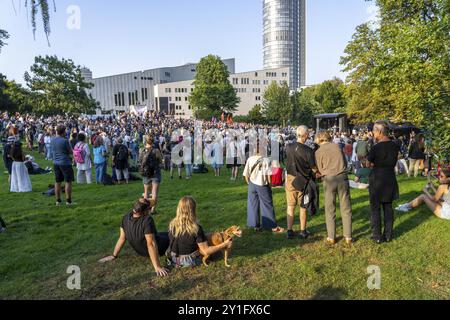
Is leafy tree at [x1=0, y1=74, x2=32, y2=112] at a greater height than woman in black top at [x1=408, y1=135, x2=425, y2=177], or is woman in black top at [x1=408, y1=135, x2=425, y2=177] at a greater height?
leafy tree at [x1=0, y1=74, x2=32, y2=112]

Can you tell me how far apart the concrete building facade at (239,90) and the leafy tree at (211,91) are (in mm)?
28037

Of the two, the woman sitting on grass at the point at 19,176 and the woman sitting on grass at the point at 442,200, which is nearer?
the woman sitting on grass at the point at 442,200

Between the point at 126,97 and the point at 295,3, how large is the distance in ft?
439

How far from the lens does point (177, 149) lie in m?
13.6

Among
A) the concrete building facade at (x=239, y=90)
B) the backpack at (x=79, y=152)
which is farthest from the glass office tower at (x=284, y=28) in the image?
the backpack at (x=79, y=152)

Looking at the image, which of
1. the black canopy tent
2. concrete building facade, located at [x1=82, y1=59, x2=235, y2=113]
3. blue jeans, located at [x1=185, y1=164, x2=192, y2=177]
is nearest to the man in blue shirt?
blue jeans, located at [x1=185, y1=164, x2=192, y2=177]

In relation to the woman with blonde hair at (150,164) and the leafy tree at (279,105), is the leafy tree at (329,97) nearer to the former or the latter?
the leafy tree at (279,105)

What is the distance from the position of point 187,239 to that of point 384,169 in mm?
3334

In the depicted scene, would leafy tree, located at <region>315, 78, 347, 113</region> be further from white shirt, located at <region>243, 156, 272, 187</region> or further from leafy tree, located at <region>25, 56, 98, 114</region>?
white shirt, located at <region>243, 156, 272, 187</region>

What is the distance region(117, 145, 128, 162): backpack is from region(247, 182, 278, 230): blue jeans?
6.78 metres

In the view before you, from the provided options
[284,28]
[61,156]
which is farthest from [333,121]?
[284,28]

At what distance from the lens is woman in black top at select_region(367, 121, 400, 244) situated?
5410mm

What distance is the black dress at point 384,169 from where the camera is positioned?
5.39 m

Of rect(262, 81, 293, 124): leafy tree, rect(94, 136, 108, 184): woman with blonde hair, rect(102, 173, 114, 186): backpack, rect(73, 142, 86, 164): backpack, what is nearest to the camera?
rect(73, 142, 86, 164): backpack
